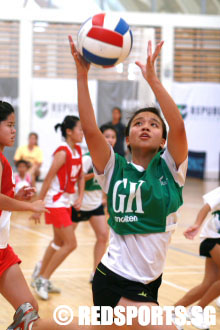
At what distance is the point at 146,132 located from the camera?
3.03 m

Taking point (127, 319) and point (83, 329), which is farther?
point (83, 329)

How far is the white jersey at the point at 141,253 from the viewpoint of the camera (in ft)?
9.63

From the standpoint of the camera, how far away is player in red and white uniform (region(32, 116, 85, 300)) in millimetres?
5738

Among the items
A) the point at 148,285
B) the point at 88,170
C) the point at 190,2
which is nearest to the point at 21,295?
the point at 148,285

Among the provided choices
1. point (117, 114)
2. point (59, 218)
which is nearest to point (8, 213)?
point (59, 218)

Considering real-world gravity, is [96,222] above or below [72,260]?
above

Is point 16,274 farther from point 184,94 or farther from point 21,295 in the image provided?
point 184,94

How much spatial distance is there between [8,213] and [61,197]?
226 cm

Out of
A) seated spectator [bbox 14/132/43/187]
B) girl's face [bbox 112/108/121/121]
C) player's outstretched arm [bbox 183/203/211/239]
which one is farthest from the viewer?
girl's face [bbox 112/108/121/121]

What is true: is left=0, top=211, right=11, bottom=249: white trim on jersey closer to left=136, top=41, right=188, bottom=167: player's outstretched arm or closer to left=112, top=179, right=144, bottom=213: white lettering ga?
left=112, top=179, right=144, bottom=213: white lettering ga

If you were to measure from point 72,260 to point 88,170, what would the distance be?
137cm

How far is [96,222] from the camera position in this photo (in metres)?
6.32

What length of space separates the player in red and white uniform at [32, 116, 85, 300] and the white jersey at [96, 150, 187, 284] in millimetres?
A: 2751

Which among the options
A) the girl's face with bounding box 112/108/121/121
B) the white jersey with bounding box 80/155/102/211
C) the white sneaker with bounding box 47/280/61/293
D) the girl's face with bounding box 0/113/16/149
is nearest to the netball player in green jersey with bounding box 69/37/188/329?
the girl's face with bounding box 0/113/16/149
